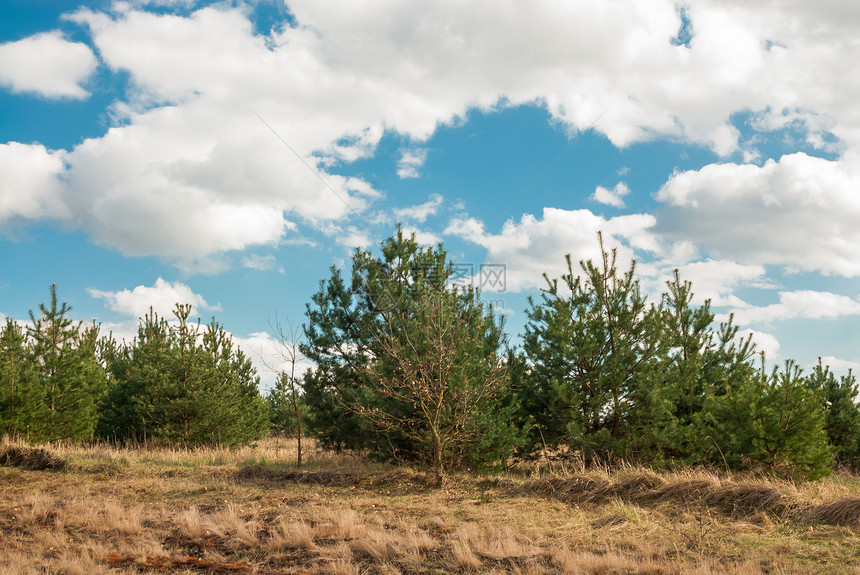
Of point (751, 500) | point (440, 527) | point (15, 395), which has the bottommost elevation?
point (440, 527)

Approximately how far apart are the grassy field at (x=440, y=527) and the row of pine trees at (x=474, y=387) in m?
1.57

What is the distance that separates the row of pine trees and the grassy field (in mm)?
1570

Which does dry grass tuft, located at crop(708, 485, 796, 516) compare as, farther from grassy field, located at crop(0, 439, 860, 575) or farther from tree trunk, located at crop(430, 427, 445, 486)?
tree trunk, located at crop(430, 427, 445, 486)

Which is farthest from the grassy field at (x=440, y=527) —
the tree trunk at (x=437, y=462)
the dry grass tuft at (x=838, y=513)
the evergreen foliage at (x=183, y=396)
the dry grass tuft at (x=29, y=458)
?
the evergreen foliage at (x=183, y=396)

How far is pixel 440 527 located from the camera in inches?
317

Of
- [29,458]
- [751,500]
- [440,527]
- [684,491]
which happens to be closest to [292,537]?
[440,527]

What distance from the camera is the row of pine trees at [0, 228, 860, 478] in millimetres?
12539

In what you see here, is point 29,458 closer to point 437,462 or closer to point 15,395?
point 15,395

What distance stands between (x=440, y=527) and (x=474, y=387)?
5.64m

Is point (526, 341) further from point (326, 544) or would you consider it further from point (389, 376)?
point (326, 544)

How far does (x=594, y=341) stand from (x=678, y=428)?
2903mm

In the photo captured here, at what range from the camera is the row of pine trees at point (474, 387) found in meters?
12.5

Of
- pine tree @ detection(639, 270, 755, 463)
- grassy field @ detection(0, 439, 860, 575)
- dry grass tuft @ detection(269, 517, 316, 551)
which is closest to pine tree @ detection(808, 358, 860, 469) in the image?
pine tree @ detection(639, 270, 755, 463)

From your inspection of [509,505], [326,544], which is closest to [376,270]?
[509,505]
